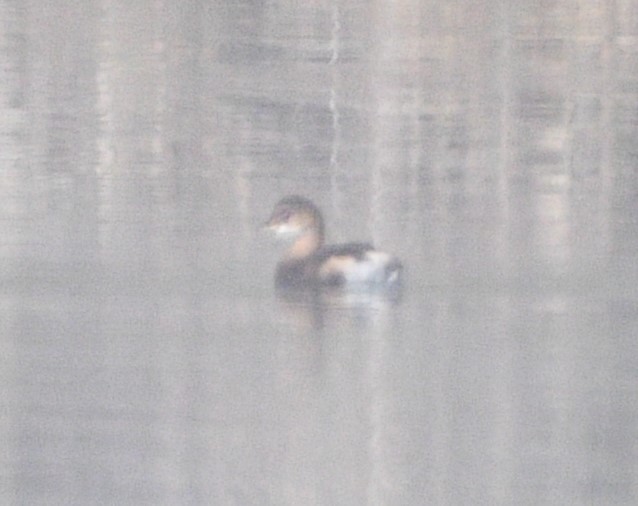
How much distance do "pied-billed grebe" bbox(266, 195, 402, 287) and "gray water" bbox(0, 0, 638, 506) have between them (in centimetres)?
13

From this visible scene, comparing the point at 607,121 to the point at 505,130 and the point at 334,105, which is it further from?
the point at 334,105

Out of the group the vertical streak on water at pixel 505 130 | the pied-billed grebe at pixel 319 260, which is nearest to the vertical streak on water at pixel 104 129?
the pied-billed grebe at pixel 319 260

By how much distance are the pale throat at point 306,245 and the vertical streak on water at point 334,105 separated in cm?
231

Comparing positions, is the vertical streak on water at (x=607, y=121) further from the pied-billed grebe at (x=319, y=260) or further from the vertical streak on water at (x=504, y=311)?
the pied-billed grebe at (x=319, y=260)

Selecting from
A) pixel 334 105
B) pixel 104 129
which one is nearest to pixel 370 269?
pixel 104 129

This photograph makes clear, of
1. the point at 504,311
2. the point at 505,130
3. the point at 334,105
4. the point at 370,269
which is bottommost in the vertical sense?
the point at 504,311

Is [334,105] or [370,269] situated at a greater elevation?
[334,105]

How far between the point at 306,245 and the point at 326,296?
0.40 m

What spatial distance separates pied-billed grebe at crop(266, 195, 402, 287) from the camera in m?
10.3

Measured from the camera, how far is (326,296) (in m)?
10.5

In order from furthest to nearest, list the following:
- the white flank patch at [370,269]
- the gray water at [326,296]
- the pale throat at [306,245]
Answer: the pale throat at [306,245] < the white flank patch at [370,269] < the gray water at [326,296]

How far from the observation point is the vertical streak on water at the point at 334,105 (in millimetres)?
14195

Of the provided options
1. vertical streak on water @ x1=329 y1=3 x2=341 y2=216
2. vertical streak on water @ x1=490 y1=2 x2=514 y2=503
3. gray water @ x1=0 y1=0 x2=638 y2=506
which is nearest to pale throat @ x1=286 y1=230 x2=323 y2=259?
gray water @ x1=0 y1=0 x2=638 y2=506

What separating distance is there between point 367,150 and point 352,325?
5.98 metres
